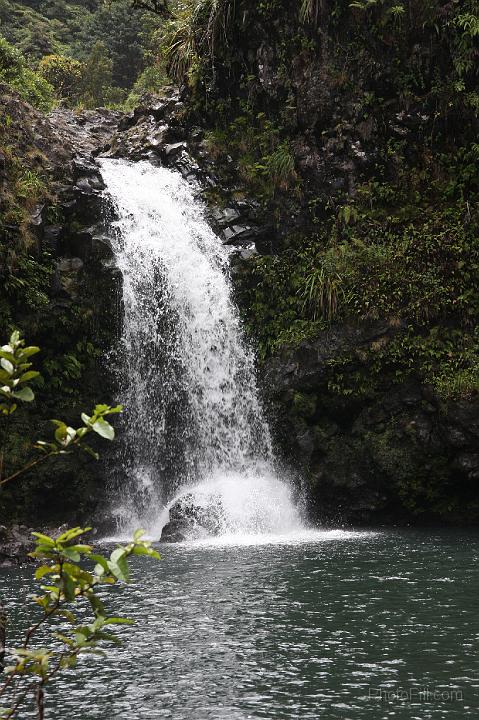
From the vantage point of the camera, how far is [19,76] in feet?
69.7

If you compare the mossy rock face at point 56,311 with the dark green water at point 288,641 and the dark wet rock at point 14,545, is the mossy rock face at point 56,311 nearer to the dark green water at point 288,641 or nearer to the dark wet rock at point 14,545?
the dark wet rock at point 14,545

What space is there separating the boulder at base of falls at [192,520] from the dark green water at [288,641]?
A: 2032 millimetres

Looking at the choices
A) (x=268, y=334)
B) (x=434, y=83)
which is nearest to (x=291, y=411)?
(x=268, y=334)

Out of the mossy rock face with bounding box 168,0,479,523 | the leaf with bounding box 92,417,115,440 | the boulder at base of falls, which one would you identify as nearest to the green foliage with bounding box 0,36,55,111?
the mossy rock face with bounding box 168,0,479,523

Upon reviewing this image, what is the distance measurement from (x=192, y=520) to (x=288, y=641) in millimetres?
7183

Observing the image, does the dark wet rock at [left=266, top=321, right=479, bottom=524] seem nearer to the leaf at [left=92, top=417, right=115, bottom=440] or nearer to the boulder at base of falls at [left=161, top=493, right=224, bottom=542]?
the boulder at base of falls at [left=161, top=493, right=224, bottom=542]

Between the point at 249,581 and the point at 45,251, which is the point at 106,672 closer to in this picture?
the point at 249,581

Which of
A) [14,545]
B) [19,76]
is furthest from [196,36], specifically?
[14,545]

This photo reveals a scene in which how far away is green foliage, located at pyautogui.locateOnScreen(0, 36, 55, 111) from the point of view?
2069 cm

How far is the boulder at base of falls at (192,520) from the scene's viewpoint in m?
14.5

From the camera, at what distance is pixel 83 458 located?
16125mm

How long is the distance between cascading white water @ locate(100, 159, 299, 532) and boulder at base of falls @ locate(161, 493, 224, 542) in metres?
0.26

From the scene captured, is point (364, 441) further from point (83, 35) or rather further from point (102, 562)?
point (83, 35)

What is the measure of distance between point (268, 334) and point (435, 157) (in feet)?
18.5
